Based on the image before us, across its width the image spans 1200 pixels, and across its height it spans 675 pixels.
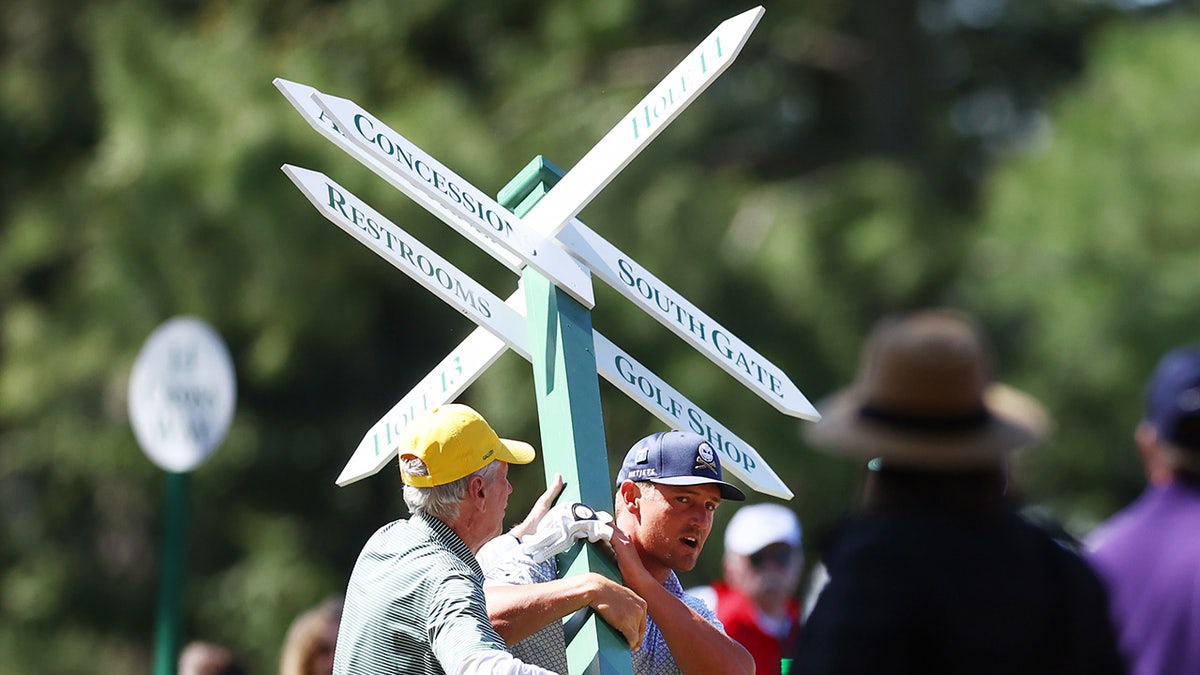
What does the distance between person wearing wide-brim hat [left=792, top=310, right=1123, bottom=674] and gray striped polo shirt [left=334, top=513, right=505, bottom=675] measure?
2.80ft

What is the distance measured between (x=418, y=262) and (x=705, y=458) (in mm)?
752

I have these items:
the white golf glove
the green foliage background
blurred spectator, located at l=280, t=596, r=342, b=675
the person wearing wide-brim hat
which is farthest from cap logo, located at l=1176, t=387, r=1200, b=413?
the green foliage background

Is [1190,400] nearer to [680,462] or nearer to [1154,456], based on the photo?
[1154,456]

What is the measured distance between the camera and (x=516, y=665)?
121 inches

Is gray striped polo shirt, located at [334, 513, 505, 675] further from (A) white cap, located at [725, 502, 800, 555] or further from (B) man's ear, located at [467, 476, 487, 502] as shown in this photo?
(A) white cap, located at [725, 502, 800, 555]

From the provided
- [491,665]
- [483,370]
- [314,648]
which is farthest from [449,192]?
[314,648]

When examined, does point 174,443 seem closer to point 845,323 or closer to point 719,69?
point 719,69

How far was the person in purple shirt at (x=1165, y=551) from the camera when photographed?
278cm

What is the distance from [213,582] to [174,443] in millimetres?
5069

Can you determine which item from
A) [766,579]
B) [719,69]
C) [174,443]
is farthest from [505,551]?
[174,443]

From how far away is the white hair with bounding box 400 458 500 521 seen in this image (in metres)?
3.43

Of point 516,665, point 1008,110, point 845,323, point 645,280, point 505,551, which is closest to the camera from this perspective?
point 516,665

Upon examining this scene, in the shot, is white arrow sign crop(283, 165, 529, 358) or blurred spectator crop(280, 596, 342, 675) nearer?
white arrow sign crop(283, 165, 529, 358)

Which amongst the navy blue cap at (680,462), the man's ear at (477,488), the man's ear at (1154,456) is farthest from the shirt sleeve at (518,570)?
the man's ear at (1154,456)
